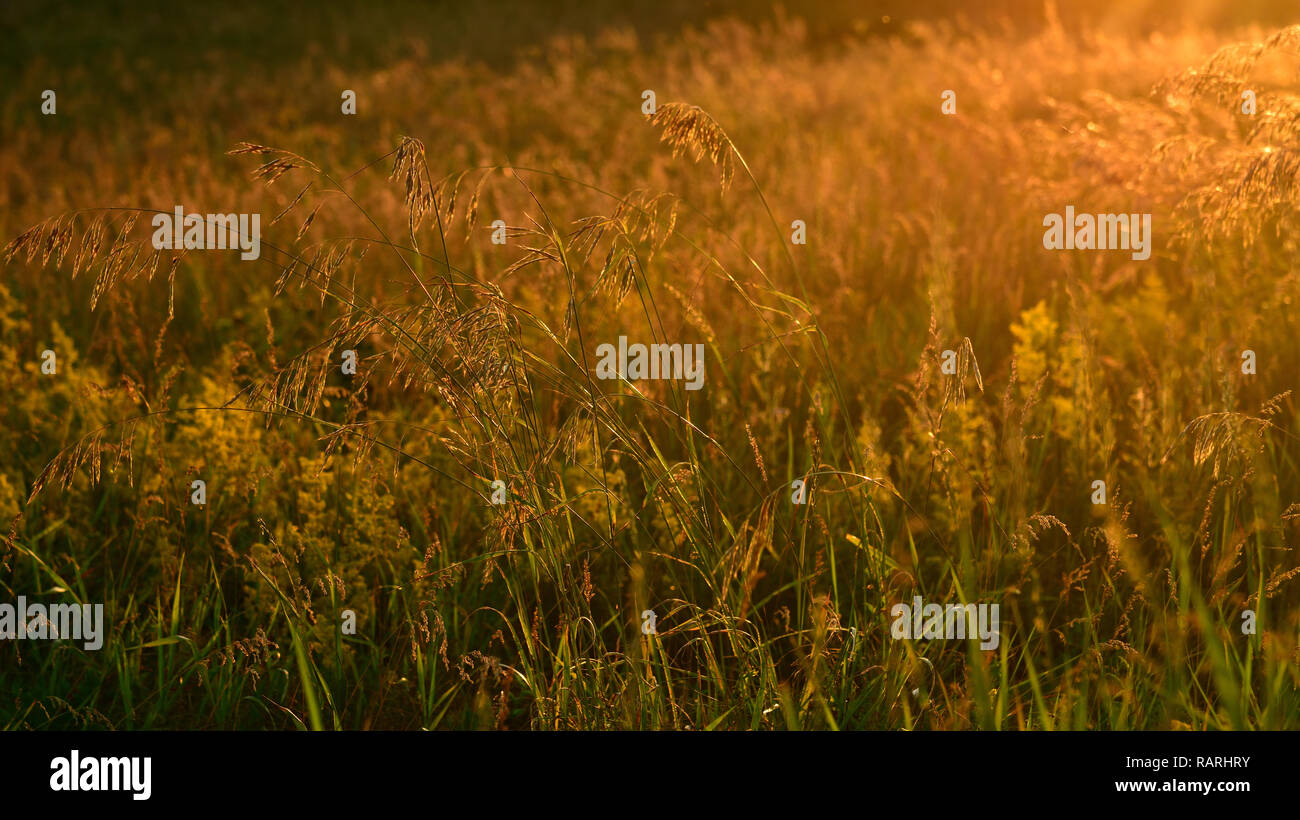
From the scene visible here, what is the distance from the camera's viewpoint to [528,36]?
59.1ft

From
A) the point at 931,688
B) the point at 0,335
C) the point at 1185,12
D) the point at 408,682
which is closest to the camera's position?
the point at 931,688

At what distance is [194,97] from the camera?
43.0 feet

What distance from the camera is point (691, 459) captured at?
7.22 ft

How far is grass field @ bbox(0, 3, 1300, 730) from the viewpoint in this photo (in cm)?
205

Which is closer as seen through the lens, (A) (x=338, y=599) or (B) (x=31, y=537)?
(A) (x=338, y=599)

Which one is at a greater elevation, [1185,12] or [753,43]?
[1185,12]

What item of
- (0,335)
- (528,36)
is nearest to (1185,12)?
(528,36)

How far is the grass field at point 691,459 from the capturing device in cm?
205

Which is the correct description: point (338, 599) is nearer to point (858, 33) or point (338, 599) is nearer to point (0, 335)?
point (0, 335)
